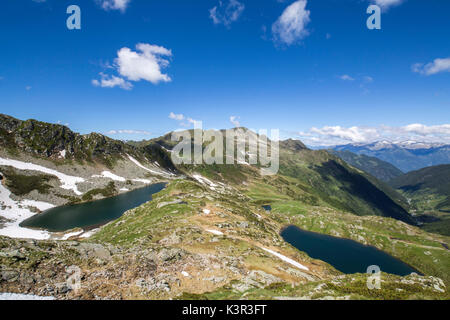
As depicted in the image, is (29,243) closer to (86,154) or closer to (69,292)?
(69,292)

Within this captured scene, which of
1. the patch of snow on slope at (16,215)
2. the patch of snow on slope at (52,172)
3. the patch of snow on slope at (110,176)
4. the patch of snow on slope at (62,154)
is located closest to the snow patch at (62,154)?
the patch of snow on slope at (62,154)

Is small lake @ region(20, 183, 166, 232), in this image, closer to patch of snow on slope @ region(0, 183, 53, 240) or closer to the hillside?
patch of snow on slope @ region(0, 183, 53, 240)

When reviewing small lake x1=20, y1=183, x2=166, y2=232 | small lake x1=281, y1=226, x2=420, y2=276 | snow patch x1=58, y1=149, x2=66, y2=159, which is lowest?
small lake x1=281, y1=226, x2=420, y2=276

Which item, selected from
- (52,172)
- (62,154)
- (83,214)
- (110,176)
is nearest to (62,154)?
(62,154)

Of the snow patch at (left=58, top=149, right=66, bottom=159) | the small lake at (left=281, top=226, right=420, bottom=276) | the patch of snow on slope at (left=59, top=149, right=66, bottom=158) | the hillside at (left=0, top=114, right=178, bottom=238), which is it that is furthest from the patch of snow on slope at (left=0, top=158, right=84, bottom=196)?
the small lake at (left=281, top=226, right=420, bottom=276)

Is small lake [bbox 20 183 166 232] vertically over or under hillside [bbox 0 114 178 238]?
under
